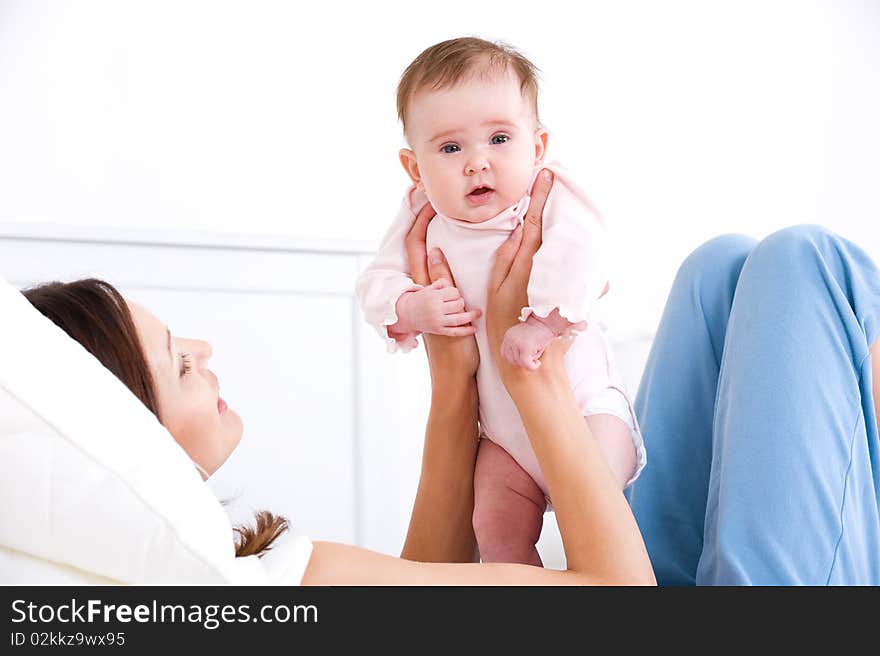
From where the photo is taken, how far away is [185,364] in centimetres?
101

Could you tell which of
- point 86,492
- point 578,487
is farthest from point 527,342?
point 86,492

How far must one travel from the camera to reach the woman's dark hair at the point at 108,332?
91 cm

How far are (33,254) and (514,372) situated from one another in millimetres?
1341

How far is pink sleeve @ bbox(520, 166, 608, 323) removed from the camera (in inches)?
41.8

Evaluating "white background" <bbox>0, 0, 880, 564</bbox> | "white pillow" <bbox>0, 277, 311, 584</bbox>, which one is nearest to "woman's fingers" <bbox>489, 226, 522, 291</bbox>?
"white pillow" <bbox>0, 277, 311, 584</bbox>

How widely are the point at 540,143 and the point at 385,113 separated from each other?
4.64ft

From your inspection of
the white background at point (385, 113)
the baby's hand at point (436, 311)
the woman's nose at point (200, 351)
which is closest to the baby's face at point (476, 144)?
the baby's hand at point (436, 311)

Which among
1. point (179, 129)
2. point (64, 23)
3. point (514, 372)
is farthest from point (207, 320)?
point (514, 372)

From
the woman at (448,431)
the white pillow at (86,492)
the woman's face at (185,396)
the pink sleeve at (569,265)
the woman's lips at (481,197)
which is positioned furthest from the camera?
the woman's lips at (481,197)

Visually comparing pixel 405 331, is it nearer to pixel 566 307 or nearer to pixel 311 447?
pixel 566 307

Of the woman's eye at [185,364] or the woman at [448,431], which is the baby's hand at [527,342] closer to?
the woman at [448,431]

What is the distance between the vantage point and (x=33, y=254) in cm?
202

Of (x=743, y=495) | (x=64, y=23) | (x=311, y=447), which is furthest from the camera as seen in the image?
(x=64, y=23)
